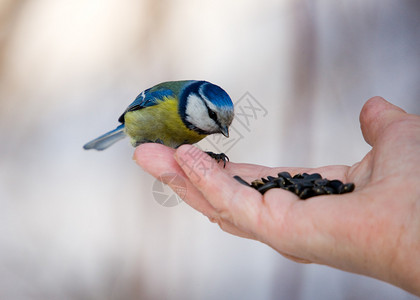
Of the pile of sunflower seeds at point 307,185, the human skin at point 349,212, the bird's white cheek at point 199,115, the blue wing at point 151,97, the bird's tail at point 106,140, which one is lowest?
the human skin at point 349,212

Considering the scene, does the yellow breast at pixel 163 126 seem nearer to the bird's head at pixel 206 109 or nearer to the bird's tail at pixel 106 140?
the bird's head at pixel 206 109

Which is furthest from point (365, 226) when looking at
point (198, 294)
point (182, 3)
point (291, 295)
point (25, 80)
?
point (25, 80)

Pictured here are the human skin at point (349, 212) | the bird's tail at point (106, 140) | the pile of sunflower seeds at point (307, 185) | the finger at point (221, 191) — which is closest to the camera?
the human skin at point (349, 212)

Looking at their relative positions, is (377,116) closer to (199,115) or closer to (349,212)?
(349,212)

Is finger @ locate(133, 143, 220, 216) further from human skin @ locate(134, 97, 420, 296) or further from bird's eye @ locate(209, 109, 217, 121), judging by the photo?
bird's eye @ locate(209, 109, 217, 121)

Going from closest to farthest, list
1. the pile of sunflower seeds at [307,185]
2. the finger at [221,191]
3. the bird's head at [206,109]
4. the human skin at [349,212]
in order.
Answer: the human skin at [349,212] < the finger at [221,191] < the pile of sunflower seeds at [307,185] < the bird's head at [206,109]

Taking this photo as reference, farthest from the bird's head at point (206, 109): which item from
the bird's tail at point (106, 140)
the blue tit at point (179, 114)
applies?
the bird's tail at point (106, 140)

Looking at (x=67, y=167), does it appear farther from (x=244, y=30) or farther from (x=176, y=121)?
(x=244, y=30)

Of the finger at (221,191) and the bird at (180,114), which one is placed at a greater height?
the bird at (180,114)

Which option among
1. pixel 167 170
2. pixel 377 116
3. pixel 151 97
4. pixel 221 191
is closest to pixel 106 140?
pixel 151 97
